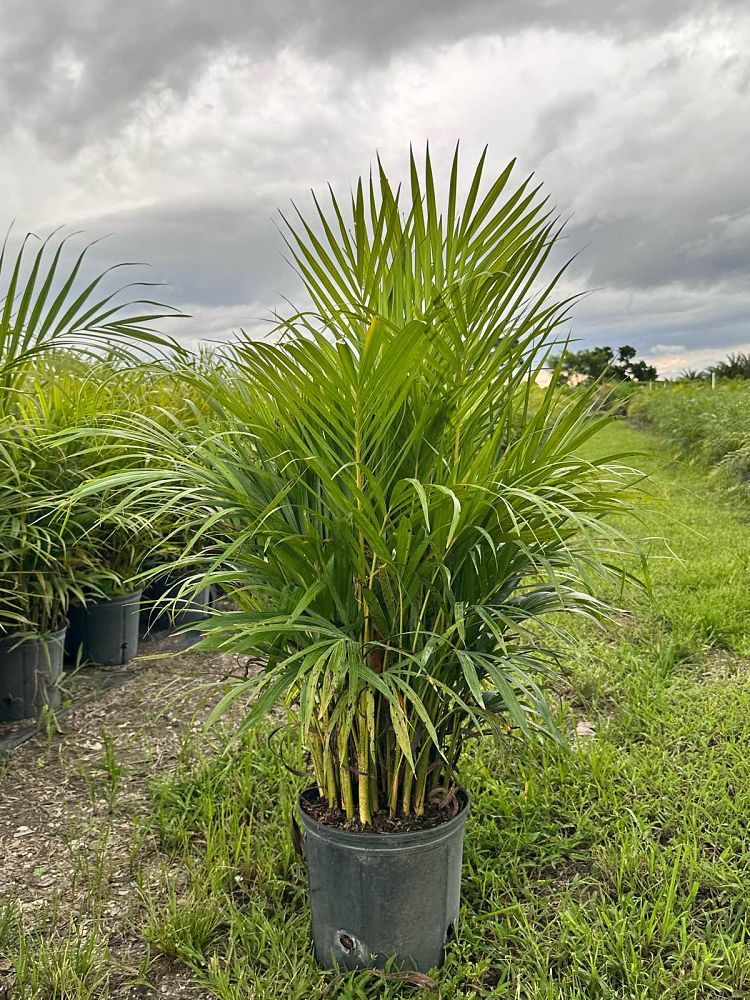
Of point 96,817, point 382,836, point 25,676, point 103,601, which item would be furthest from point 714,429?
point 382,836

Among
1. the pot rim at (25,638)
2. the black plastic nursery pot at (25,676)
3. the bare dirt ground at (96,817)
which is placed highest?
the pot rim at (25,638)

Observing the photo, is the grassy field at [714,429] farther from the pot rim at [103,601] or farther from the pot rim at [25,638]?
the pot rim at [25,638]

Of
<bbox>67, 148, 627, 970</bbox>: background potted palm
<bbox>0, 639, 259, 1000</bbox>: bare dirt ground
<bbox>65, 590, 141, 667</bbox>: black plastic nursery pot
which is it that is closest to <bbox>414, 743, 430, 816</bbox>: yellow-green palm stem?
<bbox>67, 148, 627, 970</bbox>: background potted palm

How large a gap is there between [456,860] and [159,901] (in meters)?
0.73

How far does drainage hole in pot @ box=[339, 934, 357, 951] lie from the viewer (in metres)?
1.61

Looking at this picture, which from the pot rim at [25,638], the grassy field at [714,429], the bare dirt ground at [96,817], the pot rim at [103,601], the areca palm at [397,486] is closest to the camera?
the areca palm at [397,486]

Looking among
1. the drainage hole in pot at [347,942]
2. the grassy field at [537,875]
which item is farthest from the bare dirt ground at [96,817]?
the drainage hole in pot at [347,942]

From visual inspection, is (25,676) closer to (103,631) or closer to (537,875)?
(103,631)

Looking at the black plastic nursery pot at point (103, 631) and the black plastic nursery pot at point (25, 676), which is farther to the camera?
the black plastic nursery pot at point (103, 631)

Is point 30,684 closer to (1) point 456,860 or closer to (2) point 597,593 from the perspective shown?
(1) point 456,860

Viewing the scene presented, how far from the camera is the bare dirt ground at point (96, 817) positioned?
5.77ft

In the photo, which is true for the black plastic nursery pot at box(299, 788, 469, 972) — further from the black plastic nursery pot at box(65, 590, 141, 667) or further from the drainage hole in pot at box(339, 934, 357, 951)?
the black plastic nursery pot at box(65, 590, 141, 667)

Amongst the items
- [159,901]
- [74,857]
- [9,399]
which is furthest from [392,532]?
[9,399]

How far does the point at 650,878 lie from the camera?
1.96 metres
